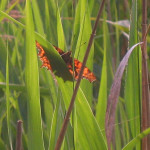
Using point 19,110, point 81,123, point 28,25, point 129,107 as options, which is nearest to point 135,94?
point 129,107

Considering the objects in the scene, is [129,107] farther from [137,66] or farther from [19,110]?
[19,110]

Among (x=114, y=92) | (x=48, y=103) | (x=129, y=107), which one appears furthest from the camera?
(x=48, y=103)

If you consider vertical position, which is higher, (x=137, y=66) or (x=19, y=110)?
(x=137, y=66)

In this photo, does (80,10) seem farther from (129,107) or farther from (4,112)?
(4,112)

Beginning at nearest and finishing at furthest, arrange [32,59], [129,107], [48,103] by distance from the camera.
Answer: [32,59] < [129,107] < [48,103]

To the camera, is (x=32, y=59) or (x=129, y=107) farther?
(x=129, y=107)

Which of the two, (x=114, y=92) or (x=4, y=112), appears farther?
(x=4, y=112)

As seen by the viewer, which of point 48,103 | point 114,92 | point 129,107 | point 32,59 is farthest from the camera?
point 48,103

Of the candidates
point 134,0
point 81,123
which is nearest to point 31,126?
point 81,123

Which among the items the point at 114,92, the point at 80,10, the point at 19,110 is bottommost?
the point at 19,110
